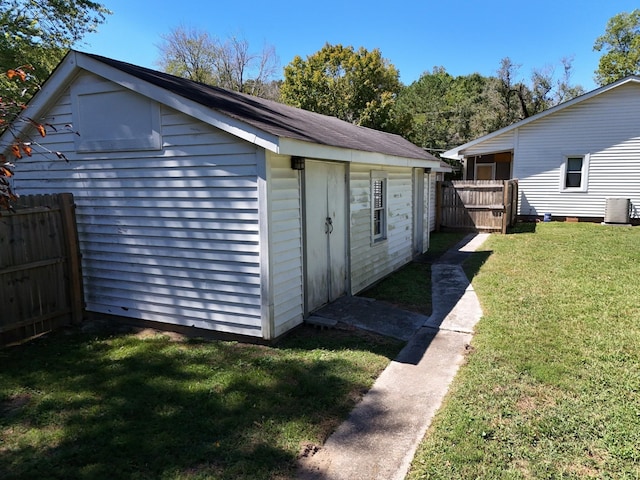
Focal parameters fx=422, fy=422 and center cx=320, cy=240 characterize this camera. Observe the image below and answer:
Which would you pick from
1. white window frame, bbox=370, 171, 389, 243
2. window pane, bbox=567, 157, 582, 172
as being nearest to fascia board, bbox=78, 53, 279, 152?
Result: white window frame, bbox=370, 171, 389, 243

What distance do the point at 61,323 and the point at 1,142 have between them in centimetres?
306

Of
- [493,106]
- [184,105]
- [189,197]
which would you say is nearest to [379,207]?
[189,197]

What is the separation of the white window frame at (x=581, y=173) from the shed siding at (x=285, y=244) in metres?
14.8

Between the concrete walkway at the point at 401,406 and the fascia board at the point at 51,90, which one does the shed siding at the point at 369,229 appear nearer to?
the concrete walkway at the point at 401,406

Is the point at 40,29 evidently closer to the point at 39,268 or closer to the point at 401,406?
the point at 39,268

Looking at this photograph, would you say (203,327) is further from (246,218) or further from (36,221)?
(36,221)

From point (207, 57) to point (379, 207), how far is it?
100 feet

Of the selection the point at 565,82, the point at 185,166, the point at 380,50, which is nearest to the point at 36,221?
the point at 185,166

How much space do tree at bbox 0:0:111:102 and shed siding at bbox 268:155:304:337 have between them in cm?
1449

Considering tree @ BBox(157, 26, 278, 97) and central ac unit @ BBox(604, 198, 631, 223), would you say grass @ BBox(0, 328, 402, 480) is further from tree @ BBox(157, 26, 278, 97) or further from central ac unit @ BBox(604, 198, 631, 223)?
tree @ BBox(157, 26, 278, 97)

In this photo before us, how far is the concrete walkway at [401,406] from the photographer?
311 cm

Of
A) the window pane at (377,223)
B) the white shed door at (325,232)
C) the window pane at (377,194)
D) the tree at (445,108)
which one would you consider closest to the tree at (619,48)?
the tree at (445,108)

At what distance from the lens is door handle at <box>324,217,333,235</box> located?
6577 mm

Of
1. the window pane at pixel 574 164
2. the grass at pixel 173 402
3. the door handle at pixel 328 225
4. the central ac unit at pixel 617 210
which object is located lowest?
the grass at pixel 173 402
